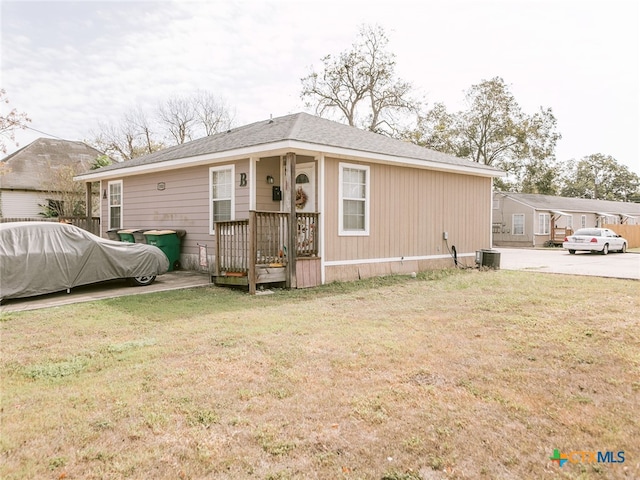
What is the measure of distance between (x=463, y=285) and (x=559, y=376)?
197 inches

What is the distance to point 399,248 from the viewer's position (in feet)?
32.8

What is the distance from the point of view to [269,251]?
8.01 m

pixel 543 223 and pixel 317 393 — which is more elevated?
pixel 543 223

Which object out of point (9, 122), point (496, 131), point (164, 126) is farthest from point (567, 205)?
point (9, 122)

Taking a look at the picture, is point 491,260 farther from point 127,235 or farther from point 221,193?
point 127,235

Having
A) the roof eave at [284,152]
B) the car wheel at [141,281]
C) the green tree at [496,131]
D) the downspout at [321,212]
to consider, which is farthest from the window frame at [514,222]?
the car wheel at [141,281]

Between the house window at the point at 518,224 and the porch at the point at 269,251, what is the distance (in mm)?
24447

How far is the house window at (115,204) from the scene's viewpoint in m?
12.8

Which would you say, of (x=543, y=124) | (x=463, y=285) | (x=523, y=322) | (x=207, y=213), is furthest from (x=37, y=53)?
(x=543, y=124)

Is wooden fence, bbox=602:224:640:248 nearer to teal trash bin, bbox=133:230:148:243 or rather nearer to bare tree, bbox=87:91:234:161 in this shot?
teal trash bin, bbox=133:230:148:243

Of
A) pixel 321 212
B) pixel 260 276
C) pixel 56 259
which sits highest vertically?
pixel 321 212

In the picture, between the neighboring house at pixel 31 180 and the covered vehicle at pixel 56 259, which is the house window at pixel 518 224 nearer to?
the neighboring house at pixel 31 180

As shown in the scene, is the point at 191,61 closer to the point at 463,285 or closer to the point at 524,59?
the point at 524,59

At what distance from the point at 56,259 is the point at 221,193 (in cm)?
373
